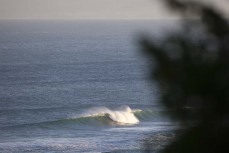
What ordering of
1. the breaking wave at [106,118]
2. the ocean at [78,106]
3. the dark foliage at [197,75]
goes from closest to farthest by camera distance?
the dark foliage at [197,75]
the ocean at [78,106]
the breaking wave at [106,118]

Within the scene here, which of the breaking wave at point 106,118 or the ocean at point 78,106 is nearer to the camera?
the ocean at point 78,106

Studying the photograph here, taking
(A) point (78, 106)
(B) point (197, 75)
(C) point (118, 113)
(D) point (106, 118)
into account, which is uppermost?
(A) point (78, 106)

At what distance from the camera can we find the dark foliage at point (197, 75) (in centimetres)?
805

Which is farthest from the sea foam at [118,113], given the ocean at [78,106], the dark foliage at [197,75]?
the dark foliage at [197,75]

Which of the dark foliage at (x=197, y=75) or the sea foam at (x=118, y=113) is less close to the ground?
the sea foam at (x=118, y=113)

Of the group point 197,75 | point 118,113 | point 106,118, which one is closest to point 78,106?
point 118,113

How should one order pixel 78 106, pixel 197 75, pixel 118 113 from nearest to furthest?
pixel 197 75 → pixel 118 113 → pixel 78 106

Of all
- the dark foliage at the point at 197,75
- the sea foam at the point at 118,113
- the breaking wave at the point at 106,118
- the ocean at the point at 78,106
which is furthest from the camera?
the sea foam at the point at 118,113

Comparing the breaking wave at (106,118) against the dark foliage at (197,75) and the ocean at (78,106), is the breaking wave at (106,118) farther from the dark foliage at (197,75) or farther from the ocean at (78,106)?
the dark foliage at (197,75)

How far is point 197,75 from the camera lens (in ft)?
26.5

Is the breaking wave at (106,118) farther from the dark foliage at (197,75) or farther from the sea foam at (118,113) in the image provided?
the dark foliage at (197,75)

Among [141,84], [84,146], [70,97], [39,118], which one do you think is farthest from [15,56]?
[84,146]

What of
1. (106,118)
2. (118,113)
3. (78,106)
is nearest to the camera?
(106,118)

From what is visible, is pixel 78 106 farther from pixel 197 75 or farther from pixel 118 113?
pixel 197 75
